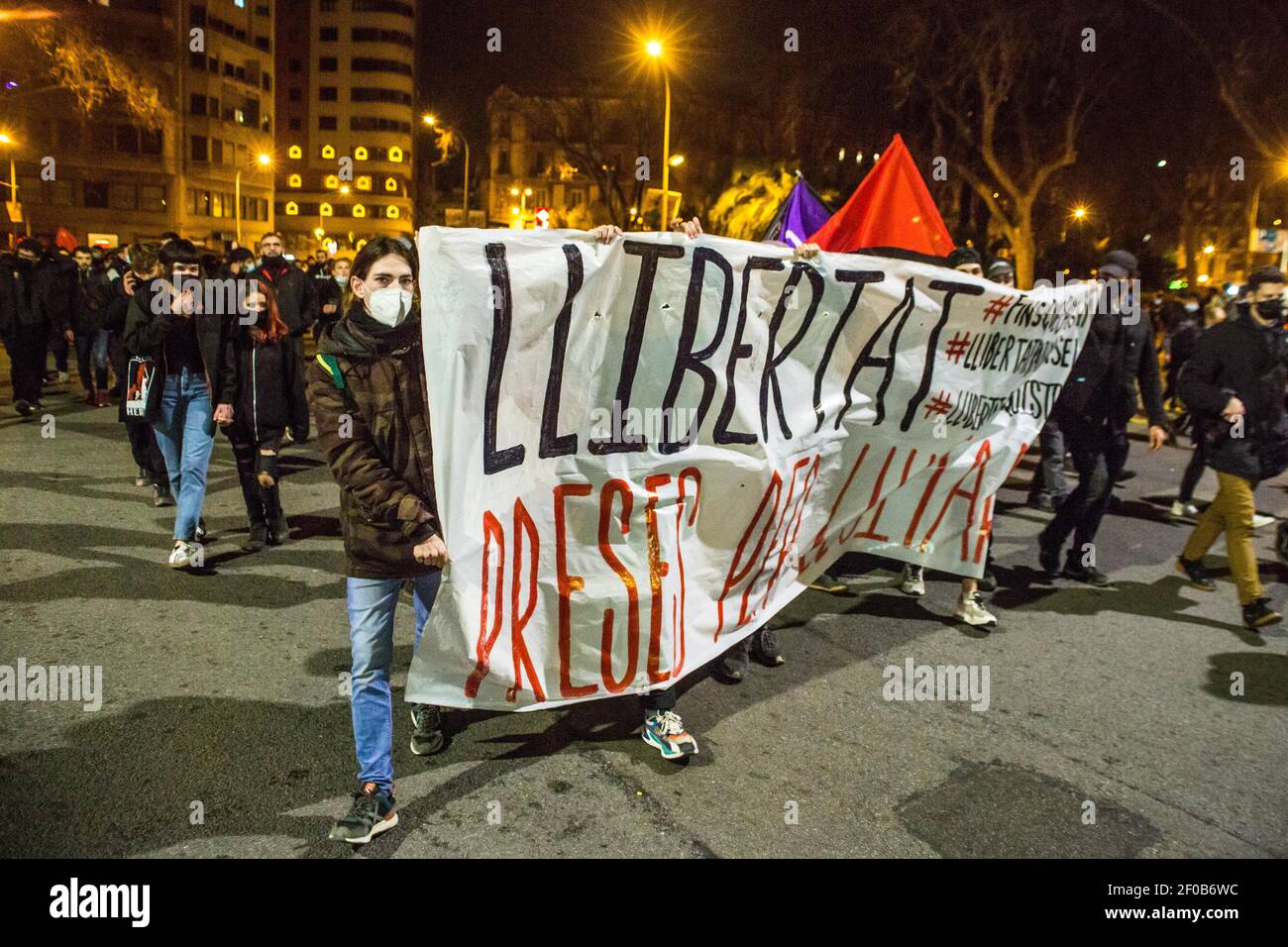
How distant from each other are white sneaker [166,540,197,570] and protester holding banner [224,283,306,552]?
0.48 metres

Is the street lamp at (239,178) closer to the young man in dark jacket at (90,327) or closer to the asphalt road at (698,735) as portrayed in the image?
the young man in dark jacket at (90,327)

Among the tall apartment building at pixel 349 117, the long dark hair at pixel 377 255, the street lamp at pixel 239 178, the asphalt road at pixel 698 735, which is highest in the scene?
the tall apartment building at pixel 349 117

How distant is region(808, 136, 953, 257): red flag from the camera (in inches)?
249

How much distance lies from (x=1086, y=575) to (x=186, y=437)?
19.9 ft

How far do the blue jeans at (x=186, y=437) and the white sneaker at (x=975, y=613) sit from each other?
15.4ft

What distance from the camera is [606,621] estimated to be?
361cm

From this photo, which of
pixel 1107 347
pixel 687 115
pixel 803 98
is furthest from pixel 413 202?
pixel 1107 347

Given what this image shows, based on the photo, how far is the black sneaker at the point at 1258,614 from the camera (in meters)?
5.65

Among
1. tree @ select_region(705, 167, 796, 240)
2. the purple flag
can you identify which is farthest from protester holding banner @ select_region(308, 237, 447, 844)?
tree @ select_region(705, 167, 796, 240)

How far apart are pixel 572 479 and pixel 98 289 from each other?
10.4 m

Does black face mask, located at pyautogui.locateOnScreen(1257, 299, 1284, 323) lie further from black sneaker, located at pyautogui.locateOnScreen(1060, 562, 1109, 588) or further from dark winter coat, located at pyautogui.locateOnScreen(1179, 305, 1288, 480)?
black sneaker, located at pyautogui.locateOnScreen(1060, 562, 1109, 588)

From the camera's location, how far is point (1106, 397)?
6.26m

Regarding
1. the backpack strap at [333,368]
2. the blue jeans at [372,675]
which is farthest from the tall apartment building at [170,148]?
the blue jeans at [372,675]

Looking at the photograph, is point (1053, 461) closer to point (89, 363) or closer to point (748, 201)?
point (89, 363)
